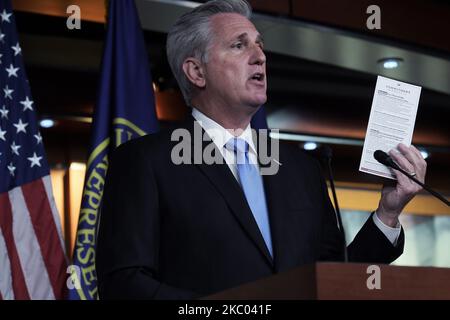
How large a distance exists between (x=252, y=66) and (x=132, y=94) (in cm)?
154

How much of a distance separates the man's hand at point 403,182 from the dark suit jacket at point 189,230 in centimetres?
8

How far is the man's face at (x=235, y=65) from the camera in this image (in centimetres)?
255

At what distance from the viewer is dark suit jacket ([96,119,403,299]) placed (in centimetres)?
225

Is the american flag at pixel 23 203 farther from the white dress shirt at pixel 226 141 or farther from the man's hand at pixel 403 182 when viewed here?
the man's hand at pixel 403 182

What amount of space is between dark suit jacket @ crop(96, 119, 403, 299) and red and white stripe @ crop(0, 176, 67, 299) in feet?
4.63

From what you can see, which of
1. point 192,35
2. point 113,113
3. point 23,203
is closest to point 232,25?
point 192,35

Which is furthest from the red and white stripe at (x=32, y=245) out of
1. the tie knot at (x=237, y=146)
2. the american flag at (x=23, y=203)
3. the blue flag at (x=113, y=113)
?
the tie knot at (x=237, y=146)

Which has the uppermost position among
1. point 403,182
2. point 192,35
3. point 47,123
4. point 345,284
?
point 47,123

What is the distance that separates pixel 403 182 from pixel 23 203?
Result: 1925 millimetres

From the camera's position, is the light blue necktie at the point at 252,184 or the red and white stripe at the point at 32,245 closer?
the light blue necktie at the point at 252,184

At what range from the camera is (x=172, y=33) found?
2.73 m

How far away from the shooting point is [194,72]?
8.84 ft

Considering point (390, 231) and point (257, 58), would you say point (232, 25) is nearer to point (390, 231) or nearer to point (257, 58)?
point (257, 58)
